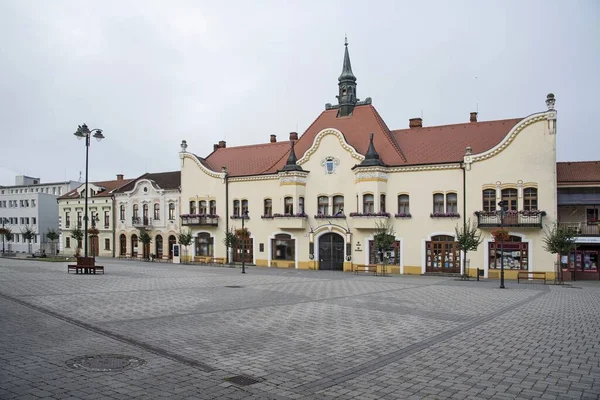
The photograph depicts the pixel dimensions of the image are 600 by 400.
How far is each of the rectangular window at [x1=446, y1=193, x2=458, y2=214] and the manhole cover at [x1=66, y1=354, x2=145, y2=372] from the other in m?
28.1

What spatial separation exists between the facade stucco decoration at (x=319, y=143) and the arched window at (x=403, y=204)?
423 centimetres

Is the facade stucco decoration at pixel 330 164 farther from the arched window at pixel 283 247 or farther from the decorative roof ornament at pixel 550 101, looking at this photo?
the decorative roof ornament at pixel 550 101

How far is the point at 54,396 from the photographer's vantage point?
7.57 m

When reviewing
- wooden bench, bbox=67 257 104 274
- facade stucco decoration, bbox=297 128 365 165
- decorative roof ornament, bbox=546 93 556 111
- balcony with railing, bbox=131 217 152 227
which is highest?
decorative roof ornament, bbox=546 93 556 111

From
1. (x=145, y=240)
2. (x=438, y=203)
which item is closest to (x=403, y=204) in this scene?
(x=438, y=203)

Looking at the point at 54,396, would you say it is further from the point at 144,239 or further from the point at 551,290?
the point at 144,239

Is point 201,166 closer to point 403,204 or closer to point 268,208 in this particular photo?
point 268,208

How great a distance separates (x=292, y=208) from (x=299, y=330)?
26.8m

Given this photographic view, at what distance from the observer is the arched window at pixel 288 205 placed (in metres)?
39.9

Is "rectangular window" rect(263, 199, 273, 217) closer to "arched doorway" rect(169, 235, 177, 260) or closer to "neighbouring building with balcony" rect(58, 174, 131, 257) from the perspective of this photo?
"arched doorway" rect(169, 235, 177, 260)

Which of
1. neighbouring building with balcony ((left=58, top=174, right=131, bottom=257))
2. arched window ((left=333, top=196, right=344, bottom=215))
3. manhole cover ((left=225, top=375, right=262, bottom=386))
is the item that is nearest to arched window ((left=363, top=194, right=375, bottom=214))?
arched window ((left=333, top=196, right=344, bottom=215))

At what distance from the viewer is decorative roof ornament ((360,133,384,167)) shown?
35.8 metres

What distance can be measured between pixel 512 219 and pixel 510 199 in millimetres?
1633

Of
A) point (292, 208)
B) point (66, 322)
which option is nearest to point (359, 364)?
point (66, 322)
